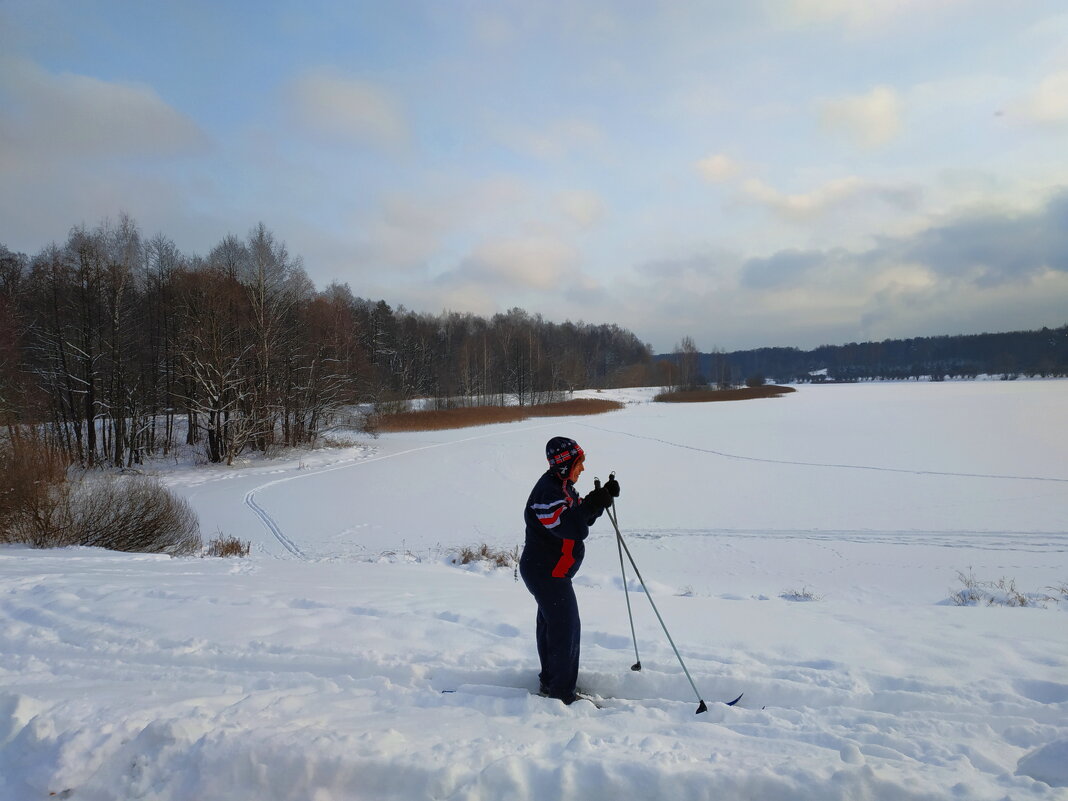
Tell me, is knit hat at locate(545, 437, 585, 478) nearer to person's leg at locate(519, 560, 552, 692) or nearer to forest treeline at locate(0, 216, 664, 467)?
person's leg at locate(519, 560, 552, 692)

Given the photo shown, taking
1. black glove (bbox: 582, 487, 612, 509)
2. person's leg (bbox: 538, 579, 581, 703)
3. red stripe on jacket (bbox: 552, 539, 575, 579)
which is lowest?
person's leg (bbox: 538, 579, 581, 703)

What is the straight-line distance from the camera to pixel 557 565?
3.40m

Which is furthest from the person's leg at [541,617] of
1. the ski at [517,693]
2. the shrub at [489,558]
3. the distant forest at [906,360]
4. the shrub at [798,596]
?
the distant forest at [906,360]

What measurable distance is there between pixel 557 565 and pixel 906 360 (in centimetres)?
17698

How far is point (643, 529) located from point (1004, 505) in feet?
27.1

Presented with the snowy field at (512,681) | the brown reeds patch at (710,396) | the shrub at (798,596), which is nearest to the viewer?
the snowy field at (512,681)

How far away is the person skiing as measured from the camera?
336cm

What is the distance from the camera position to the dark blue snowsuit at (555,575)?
3350 millimetres

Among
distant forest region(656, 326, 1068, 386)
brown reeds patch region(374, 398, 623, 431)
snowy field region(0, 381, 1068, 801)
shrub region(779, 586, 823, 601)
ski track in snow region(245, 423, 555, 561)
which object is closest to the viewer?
snowy field region(0, 381, 1068, 801)

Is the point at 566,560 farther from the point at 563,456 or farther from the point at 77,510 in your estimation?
the point at 77,510

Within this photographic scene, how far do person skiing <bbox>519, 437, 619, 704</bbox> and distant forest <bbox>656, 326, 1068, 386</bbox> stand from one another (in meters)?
78.7

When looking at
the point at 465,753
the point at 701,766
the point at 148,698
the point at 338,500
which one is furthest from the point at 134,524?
the point at 701,766

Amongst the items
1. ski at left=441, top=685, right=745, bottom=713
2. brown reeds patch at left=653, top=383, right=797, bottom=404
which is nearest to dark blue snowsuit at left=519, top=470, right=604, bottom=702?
ski at left=441, top=685, right=745, bottom=713

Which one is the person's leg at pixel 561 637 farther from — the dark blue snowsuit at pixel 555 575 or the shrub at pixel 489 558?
the shrub at pixel 489 558
